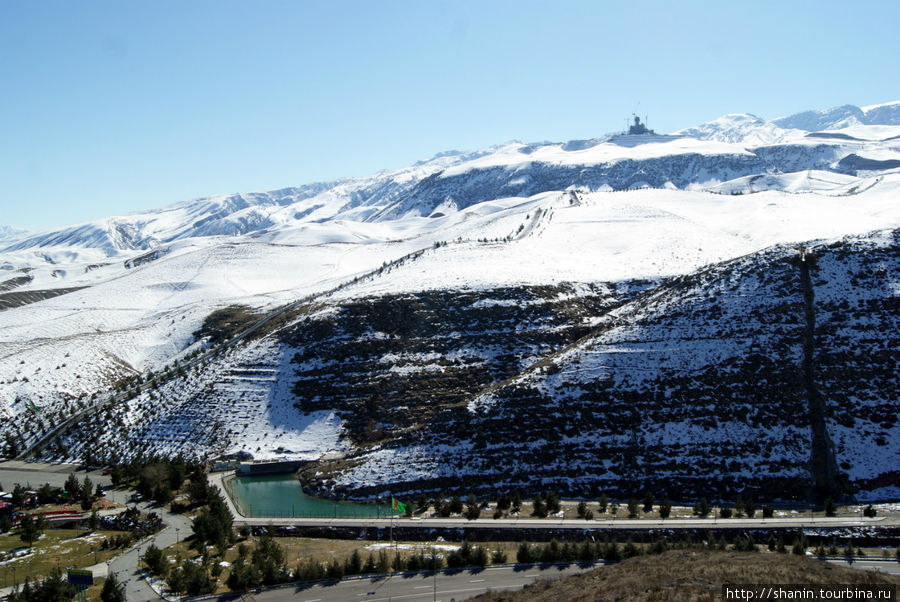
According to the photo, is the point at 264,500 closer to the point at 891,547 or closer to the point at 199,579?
the point at 199,579

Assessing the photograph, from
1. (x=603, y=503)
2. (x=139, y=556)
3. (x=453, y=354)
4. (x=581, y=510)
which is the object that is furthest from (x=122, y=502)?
(x=603, y=503)

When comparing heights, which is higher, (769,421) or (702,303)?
(702,303)

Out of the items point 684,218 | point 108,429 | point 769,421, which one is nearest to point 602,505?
point 769,421

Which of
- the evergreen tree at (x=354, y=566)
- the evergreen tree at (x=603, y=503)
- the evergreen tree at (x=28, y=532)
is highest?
the evergreen tree at (x=28, y=532)

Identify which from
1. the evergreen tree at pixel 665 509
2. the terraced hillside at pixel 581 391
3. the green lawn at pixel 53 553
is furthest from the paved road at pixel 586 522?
the green lawn at pixel 53 553

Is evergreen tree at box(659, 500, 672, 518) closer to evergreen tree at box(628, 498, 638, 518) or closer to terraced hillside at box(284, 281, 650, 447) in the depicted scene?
evergreen tree at box(628, 498, 638, 518)

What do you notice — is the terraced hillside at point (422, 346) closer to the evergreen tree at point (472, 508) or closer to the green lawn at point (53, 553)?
the evergreen tree at point (472, 508)
